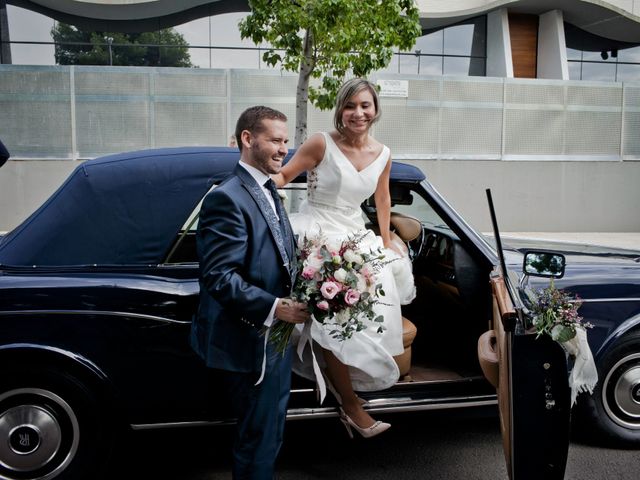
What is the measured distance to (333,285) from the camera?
2314mm

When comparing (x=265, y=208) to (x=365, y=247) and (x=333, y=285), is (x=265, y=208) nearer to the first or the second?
(x=333, y=285)

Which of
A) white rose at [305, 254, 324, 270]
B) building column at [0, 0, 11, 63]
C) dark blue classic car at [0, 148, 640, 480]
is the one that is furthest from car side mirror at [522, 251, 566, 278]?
building column at [0, 0, 11, 63]

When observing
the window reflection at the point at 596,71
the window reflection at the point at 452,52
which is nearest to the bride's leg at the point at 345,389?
the window reflection at the point at 452,52

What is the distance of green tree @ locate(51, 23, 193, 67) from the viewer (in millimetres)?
16609

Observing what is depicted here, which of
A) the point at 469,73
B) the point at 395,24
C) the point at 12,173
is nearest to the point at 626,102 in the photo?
the point at 469,73

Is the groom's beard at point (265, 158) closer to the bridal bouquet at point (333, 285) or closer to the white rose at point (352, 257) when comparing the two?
the bridal bouquet at point (333, 285)

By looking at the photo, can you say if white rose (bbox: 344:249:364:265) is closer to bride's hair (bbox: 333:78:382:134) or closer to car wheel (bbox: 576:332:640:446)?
bride's hair (bbox: 333:78:382:134)

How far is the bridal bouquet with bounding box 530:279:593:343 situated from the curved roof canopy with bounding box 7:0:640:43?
16.1 m

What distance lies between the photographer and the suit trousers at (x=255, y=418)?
8.36ft

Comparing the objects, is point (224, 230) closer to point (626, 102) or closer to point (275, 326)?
point (275, 326)

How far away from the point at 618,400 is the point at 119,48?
52.3 feet

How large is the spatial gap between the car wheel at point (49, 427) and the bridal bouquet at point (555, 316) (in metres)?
2.06

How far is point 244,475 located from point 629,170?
16127 mm

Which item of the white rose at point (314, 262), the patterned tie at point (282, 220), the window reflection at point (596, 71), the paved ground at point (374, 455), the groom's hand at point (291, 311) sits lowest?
the paved ground at point (374, 455)
